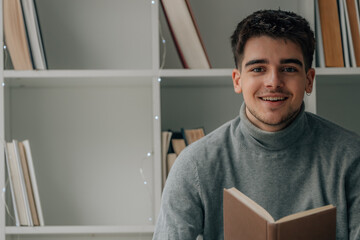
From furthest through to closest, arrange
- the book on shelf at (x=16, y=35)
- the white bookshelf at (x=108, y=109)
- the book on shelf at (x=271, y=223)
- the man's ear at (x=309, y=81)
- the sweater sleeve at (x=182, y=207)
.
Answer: the white bookshelf at (x=108, y=109), the book on shelf at (x=16, y=35), the man's ear at (x=309, y=81), the sweater sleeve at (x=182, y=207), the book on shelf at (x=271, y=223)

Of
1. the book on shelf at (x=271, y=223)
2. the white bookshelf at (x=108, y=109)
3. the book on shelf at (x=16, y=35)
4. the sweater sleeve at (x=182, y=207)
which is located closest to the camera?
the book on shelf at (x=271, y=223)

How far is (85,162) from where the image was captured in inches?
70.2

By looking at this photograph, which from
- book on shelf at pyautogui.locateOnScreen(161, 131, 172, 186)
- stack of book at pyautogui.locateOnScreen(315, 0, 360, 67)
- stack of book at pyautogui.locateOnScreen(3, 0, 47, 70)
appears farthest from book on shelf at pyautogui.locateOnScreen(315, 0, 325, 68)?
stack of book at pyautogui.locateOnScreen(3, 0, 47, 70)

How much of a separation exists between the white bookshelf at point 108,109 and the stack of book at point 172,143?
0.22 m

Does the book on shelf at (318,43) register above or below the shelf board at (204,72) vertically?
above

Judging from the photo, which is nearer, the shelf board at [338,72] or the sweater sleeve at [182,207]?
the sweater sleeve at [182,207]

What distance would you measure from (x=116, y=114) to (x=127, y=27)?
360mm

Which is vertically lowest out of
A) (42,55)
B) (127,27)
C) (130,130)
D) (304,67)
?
(130,130)

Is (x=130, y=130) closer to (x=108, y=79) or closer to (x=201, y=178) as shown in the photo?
(x=108, y=79)

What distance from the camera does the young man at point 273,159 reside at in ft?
3.68

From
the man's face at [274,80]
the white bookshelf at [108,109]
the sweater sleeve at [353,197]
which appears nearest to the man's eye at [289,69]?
the man's face at [274,80]

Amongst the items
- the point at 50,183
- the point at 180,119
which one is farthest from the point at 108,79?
the point at 50,183

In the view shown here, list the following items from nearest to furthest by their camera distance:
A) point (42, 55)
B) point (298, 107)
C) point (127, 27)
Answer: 1. point (298, 107)
2. point (42, 55)
3. point (127, 27)

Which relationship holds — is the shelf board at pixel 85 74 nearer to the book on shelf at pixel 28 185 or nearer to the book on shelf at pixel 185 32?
the book on shelf at pixel 185 32
